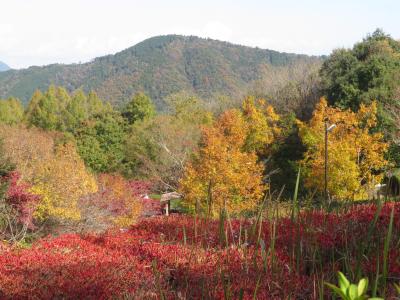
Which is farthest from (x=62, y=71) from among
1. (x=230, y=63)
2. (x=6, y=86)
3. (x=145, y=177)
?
(x=145, y=177)

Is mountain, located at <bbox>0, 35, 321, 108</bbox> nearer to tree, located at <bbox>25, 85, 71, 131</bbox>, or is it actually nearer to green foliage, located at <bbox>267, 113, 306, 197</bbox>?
tree, located at <bbox>25, 85, 71, 131</bbox>

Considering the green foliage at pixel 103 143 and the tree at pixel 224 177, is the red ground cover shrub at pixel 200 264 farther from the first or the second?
the green foliage at pixel 103 143

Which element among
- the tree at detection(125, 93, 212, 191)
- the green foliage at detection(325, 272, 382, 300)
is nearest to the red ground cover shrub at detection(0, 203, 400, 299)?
the green foliage at detection(325, 272, 382, 300)

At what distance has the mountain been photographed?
11881cm

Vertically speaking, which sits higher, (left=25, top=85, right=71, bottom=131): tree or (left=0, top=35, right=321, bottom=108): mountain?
(left=0, top=35, right=321, bottom=108): mountain

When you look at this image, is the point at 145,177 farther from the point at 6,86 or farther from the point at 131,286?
the point at 6,86

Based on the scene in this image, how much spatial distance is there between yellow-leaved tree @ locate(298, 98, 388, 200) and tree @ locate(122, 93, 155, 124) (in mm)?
25305

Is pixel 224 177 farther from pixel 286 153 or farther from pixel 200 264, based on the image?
pixel 200 264

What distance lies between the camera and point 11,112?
56.5 m

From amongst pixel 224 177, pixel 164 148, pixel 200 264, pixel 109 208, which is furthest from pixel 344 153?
pixel 164 148

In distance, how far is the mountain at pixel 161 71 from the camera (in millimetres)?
118812

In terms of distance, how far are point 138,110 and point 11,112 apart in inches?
811

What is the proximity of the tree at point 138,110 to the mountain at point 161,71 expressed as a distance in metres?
54.1

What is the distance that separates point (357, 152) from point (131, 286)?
55.6ft
